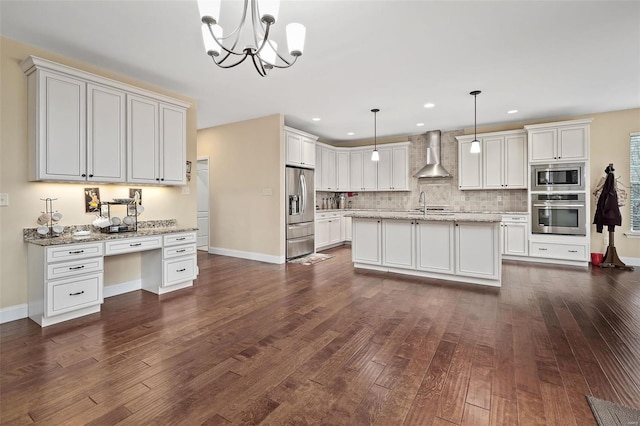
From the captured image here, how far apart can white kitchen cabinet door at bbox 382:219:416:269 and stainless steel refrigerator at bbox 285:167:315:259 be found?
72.0 inches

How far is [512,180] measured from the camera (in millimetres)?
5941

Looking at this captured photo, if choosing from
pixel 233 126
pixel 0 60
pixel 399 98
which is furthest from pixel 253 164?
pixel 0 60

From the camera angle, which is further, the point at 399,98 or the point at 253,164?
the point at 253,164

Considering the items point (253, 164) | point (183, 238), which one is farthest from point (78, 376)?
point (253, 164)

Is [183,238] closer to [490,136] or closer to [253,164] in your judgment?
[253,164]

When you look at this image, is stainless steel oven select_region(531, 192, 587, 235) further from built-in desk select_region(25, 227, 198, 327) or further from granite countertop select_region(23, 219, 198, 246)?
built-in desk select_region(25, 227, 198, 327)

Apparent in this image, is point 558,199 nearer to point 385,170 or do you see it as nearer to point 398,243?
point 398,243

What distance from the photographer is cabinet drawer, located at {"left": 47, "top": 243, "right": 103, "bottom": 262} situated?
2.83m

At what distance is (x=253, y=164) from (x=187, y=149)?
1437 millimetres

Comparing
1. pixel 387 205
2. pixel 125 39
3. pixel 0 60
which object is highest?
pixel 125 39

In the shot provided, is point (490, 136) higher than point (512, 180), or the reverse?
point (490, 136)

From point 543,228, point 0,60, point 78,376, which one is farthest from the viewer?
point 543,228

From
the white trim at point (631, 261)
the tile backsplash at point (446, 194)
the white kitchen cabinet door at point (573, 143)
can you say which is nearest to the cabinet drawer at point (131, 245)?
the tile backsplash at point (446, 194)

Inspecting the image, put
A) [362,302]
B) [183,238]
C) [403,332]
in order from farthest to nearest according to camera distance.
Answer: [183,238] < [362,302] < [403,332]
